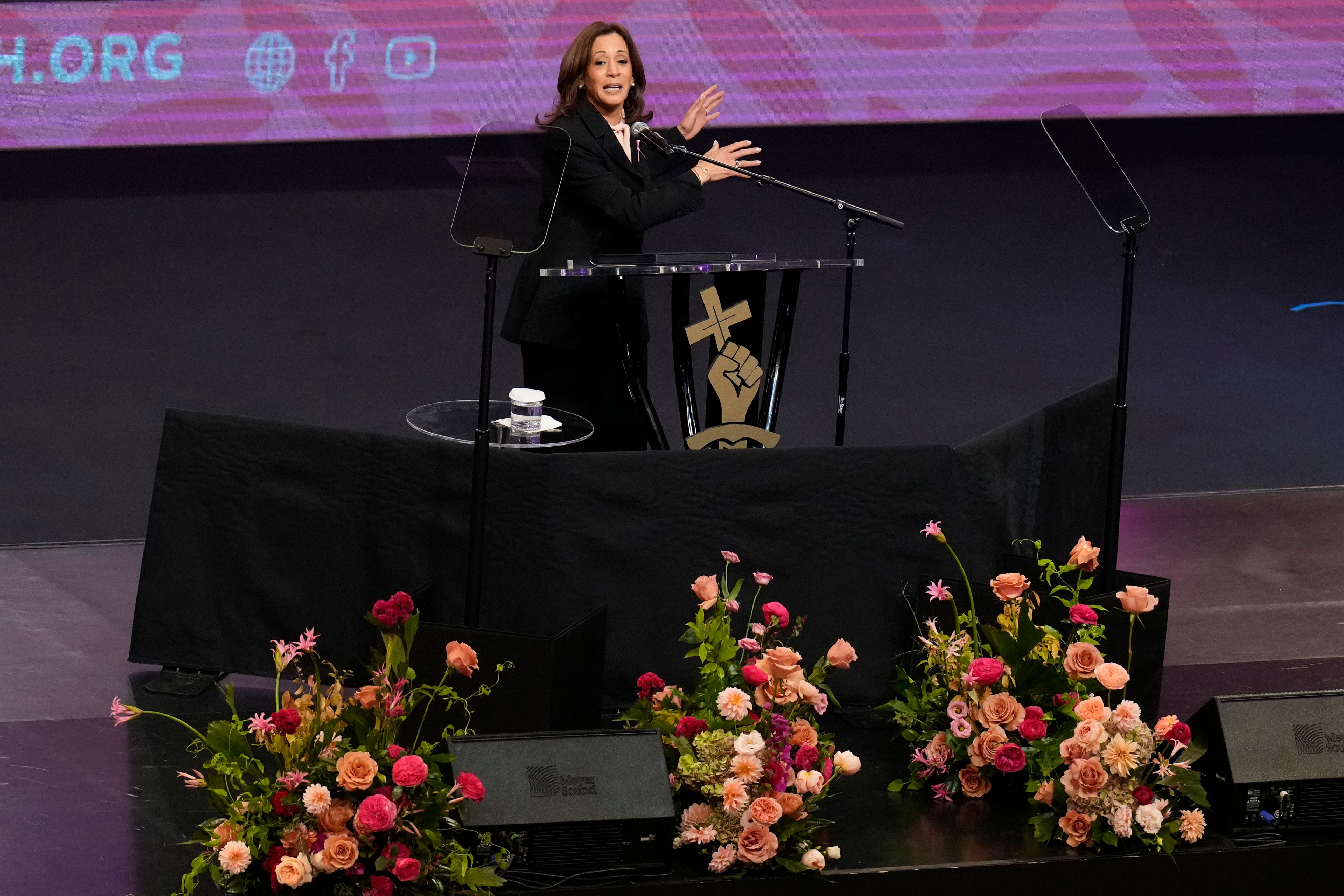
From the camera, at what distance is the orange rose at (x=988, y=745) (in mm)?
3447

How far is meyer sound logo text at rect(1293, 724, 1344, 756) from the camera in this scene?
3.39m

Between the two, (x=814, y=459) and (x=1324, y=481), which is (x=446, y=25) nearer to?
(x=1324, y=481)

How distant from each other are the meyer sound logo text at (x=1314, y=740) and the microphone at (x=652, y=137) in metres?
1.96

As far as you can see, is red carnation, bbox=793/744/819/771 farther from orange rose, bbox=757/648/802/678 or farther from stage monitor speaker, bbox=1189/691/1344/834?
stage monitor speaker, bbox=1189/691/1344/834

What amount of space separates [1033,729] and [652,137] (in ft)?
5.85

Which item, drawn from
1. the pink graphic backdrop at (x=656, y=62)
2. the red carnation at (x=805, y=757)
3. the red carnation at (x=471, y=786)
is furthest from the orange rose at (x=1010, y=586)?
the pink graphic backdrop at (x=656, y=62)

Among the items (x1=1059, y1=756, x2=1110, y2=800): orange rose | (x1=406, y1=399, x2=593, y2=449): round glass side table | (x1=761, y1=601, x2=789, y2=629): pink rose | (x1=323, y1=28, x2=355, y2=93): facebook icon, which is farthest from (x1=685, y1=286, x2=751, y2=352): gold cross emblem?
(x1=323, y1=28, x2=355, y2=93): facebook icon

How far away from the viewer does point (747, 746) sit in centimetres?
311

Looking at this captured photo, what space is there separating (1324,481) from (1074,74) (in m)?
4.14

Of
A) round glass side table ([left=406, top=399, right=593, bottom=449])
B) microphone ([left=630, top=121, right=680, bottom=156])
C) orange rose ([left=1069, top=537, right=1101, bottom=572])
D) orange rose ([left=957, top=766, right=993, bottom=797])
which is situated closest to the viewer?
orange rose ([left=957, top=766, right=993, bottom=797])

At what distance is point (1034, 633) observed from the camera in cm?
354

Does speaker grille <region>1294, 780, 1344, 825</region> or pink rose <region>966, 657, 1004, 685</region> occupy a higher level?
pink rose <region>966, 657, 1004, 685</region>

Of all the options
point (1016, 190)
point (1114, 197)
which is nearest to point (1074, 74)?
point (1016, 190)

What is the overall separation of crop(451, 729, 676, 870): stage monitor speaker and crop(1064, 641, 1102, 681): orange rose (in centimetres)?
81
